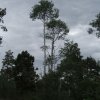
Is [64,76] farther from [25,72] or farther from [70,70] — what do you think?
[25,72]

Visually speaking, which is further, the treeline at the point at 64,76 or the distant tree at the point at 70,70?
the distant tree at the point at 70,70

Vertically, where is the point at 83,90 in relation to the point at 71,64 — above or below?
below

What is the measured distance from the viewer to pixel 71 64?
60562 millimetres

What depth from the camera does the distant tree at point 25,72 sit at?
5683cm

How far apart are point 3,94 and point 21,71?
16.0 m

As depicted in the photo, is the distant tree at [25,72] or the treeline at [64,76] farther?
the distant tree at [25,72]

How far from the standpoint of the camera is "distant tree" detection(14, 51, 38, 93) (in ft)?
186

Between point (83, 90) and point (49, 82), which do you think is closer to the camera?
point (49, 82)

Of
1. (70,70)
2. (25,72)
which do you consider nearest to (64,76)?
(70,70)

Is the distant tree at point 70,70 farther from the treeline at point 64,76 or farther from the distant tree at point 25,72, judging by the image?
the distant tree at point 25,72

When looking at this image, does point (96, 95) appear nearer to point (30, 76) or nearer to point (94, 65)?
point (30, 76)

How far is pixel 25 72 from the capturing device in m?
58.0

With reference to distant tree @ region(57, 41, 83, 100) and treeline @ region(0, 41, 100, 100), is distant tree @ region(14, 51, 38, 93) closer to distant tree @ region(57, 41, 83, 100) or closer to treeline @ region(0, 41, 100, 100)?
treeline @ region(0, 41, 100, 100)

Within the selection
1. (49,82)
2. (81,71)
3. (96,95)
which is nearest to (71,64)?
(81,71)
